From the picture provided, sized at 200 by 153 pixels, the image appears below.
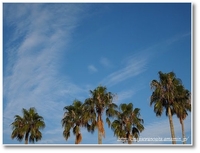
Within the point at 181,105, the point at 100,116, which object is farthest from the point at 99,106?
the point at 181,105

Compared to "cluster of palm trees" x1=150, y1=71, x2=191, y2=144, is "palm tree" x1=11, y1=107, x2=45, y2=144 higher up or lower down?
lower down

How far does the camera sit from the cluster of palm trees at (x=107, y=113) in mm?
17719

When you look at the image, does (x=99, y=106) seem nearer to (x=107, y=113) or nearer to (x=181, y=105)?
(x=107, y=113)

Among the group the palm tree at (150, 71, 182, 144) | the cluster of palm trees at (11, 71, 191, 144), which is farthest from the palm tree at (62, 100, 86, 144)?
the palm tree at (150, 71, 182, 144)

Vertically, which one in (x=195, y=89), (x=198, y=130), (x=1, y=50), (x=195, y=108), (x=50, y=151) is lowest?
→ (x=50, y=151)

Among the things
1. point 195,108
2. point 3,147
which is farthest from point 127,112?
point 3,147

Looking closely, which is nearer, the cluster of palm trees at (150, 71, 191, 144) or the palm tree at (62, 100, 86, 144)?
the cluster of palm trees at (150, 71, 191, 144)

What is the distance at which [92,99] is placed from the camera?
18906 mm

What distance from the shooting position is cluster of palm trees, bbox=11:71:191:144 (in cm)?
1772

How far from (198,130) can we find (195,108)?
80 cm

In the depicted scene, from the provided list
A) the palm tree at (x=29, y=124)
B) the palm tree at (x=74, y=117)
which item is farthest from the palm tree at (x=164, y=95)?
the palm tree at (x=29, y=124)

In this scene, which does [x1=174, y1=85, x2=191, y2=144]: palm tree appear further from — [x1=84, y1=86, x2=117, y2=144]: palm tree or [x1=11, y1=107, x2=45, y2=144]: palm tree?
[x1=11, y1=107, x2=45, y2=144]: palm tree

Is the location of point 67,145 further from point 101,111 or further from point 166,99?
point 166,99

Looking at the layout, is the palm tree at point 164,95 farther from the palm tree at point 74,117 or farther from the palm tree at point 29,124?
the palm tree at point 29,124
